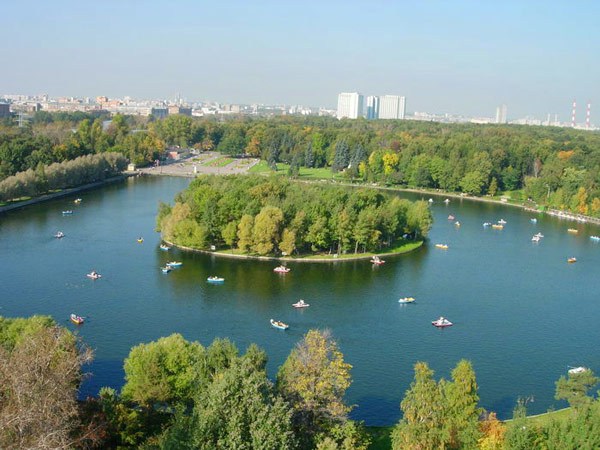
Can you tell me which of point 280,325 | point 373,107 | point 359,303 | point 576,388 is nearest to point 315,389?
point 576,388

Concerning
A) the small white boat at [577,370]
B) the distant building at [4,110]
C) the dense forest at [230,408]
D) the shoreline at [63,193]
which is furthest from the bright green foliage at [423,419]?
the distant building at [4,110]

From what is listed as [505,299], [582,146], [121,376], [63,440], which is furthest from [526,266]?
[582,146]

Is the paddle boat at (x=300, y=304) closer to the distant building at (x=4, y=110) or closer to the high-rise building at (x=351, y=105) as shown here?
the distant building at (x=4, y=110)

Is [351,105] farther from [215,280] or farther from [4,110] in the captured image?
[215,280]

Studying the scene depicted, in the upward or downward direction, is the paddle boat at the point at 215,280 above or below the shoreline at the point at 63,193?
below

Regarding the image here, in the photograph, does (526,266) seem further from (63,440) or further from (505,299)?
(63,440)

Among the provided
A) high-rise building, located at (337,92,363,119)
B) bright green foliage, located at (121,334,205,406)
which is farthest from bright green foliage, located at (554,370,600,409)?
high-rise building, located at (337,92,363,119)
